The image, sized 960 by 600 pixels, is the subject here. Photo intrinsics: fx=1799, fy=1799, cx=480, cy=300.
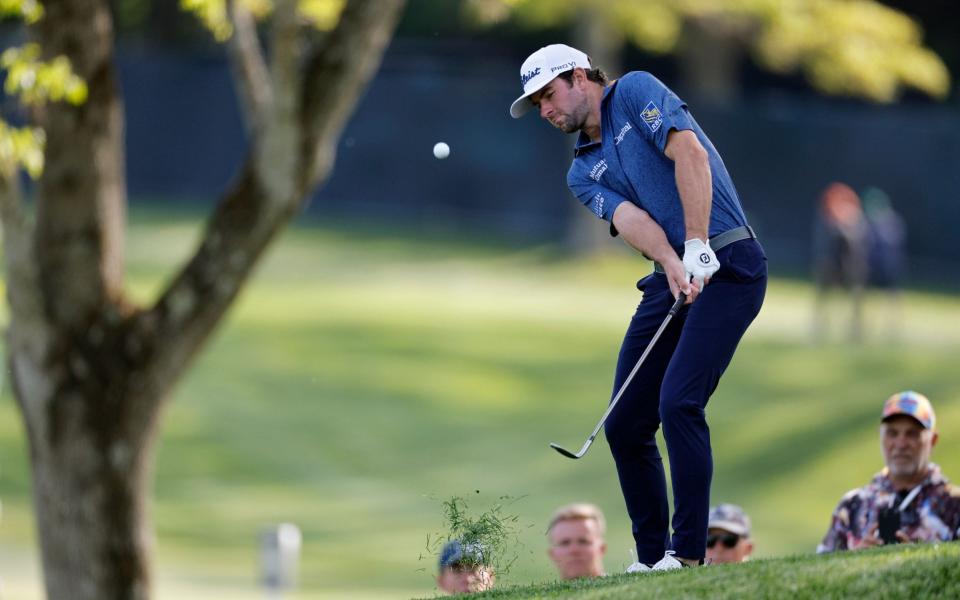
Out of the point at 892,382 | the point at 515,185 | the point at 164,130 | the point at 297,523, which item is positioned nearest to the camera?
the point at 297,523

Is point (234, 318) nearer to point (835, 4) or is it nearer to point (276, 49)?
point (835, 4)

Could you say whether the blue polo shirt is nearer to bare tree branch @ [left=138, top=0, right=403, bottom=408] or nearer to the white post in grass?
bare tree branch @ [left=138, top=0, right=403, bottom=408]

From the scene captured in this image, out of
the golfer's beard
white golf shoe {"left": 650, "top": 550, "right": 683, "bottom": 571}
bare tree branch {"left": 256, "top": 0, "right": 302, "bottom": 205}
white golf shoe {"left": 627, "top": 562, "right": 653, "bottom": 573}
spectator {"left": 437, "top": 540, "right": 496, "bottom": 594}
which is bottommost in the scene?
white golf shoe {"left": 650, "top": 550, "right": 683, "bottom": 571}

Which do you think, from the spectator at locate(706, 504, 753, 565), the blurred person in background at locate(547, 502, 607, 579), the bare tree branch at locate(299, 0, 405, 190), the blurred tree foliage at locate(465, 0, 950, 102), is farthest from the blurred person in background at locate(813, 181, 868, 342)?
the blurred person in background at locate(547, 502, 607, 579)

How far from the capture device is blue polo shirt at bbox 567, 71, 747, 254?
6.53 metres

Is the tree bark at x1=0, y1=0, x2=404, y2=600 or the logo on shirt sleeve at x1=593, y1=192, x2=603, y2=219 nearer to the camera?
the logo on shirt sleeve at x1=593, y1=192, x2=603, y2=219

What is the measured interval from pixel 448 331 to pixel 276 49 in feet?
58.8

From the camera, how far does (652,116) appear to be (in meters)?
6.48

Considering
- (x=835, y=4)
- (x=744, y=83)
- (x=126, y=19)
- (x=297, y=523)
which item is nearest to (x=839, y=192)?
(x=835, y=4)

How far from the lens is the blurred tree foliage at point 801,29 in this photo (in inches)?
1085

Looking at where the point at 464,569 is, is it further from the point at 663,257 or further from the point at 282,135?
the point at 282,135

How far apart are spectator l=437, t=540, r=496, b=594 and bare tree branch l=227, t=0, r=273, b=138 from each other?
359 cm

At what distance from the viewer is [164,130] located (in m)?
42.2

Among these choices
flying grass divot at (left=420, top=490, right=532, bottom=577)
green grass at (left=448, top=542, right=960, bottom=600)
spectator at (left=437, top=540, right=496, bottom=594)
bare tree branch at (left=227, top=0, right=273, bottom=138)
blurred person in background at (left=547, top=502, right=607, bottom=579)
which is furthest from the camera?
bare tree branch at (left=227, top=0, right=273, bottom=138)
